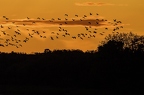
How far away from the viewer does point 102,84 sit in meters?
101

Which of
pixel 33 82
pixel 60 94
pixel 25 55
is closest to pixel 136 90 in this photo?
pixel 60 94

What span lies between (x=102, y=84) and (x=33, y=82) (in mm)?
16023

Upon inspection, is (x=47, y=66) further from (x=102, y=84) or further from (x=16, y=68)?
(x=102, y=84)

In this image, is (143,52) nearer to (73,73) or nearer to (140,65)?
(140,65)

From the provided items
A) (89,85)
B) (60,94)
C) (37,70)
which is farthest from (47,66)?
(60,94)

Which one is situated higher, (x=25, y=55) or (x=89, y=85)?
(x=25, y=55)

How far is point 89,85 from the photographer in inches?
4114

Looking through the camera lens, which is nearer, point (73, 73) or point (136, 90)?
point (136, 90)

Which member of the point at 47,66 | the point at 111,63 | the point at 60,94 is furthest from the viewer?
the point at 47,66

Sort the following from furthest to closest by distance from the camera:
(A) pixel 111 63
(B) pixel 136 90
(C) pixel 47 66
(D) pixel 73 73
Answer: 1. (C) pixel 47 66
2. (D) pixel 73 73
3. (A) pixel 111 63
4. (B) pixel 136 90

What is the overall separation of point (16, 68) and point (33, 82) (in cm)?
1341

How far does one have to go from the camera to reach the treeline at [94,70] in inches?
3930

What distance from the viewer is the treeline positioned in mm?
99812

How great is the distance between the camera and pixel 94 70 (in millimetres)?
106562
